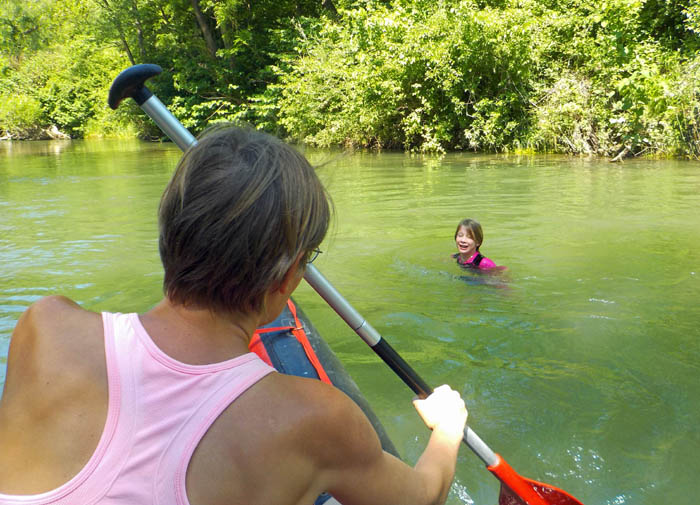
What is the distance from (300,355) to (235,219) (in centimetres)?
134

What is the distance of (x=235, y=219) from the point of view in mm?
1038

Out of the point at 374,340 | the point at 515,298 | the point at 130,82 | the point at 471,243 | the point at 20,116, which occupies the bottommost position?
the point at 515,298

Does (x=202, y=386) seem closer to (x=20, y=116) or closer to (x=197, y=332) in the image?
(x=197, y=332)

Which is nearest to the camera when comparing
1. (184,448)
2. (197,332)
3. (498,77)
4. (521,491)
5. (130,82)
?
(184,448)

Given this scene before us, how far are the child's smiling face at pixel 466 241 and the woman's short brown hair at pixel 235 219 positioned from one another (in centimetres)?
398

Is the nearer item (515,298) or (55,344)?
(55,344)

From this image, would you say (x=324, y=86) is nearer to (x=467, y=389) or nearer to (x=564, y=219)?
(x=564, y=219)

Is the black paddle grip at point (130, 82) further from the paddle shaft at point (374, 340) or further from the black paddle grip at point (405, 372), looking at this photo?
the black paddle grip at point (405, 372)

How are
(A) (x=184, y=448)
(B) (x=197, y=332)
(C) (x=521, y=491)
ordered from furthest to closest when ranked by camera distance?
1. (C) (x=521, y=491)
2. (B) (x=197, y=332)
3. (A) (x=184, y=448)

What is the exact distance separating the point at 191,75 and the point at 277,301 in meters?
23.3

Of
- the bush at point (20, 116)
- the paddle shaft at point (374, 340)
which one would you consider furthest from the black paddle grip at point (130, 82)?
the bush at point (20, 116)

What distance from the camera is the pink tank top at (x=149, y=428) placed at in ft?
3.12

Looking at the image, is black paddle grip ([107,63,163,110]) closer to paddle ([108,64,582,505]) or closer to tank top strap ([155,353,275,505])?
paddle ([108,64,582,505])

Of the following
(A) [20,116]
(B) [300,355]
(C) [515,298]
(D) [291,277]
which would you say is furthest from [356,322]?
(A) [20,116]
